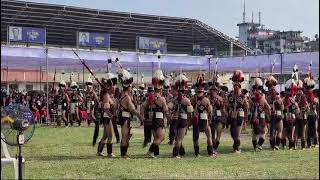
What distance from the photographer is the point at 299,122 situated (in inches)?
615

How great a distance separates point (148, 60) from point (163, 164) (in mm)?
16019

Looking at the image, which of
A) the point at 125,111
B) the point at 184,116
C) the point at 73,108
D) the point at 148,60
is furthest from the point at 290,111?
the point at 148,60

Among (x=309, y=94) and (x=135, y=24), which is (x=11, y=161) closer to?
(x=309, y=94)

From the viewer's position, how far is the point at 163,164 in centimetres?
1146

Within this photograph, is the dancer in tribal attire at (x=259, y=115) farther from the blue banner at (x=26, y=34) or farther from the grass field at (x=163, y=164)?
the blue banner at (x=26, y=34)

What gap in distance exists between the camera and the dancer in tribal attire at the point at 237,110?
1415 centimetres

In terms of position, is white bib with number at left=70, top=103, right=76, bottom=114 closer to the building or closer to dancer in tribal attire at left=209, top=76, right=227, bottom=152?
dancer in tribal attire at left=209, top=76, right=227, bottom=152

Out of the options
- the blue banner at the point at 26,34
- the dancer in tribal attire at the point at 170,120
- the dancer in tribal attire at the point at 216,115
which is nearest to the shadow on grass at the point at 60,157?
the dancer in tribal attire at the point at 170,120

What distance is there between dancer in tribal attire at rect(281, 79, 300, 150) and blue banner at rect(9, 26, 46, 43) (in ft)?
90.9

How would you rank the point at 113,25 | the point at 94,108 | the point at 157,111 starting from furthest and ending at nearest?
the point at 113,25 < the point at 94,108 < the point at 157,111

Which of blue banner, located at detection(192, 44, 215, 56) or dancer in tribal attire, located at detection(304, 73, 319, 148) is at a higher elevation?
blue banner, located at detection(192, 44, 215, 56)

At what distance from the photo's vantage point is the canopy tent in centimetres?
2348

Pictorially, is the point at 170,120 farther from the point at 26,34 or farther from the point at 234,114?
the point at 26,34

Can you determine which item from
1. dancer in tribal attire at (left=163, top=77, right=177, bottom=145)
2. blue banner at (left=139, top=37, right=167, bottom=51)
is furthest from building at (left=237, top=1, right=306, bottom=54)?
dancer in tribal attire at (left=163, top=77, right=177, bottom=145)
